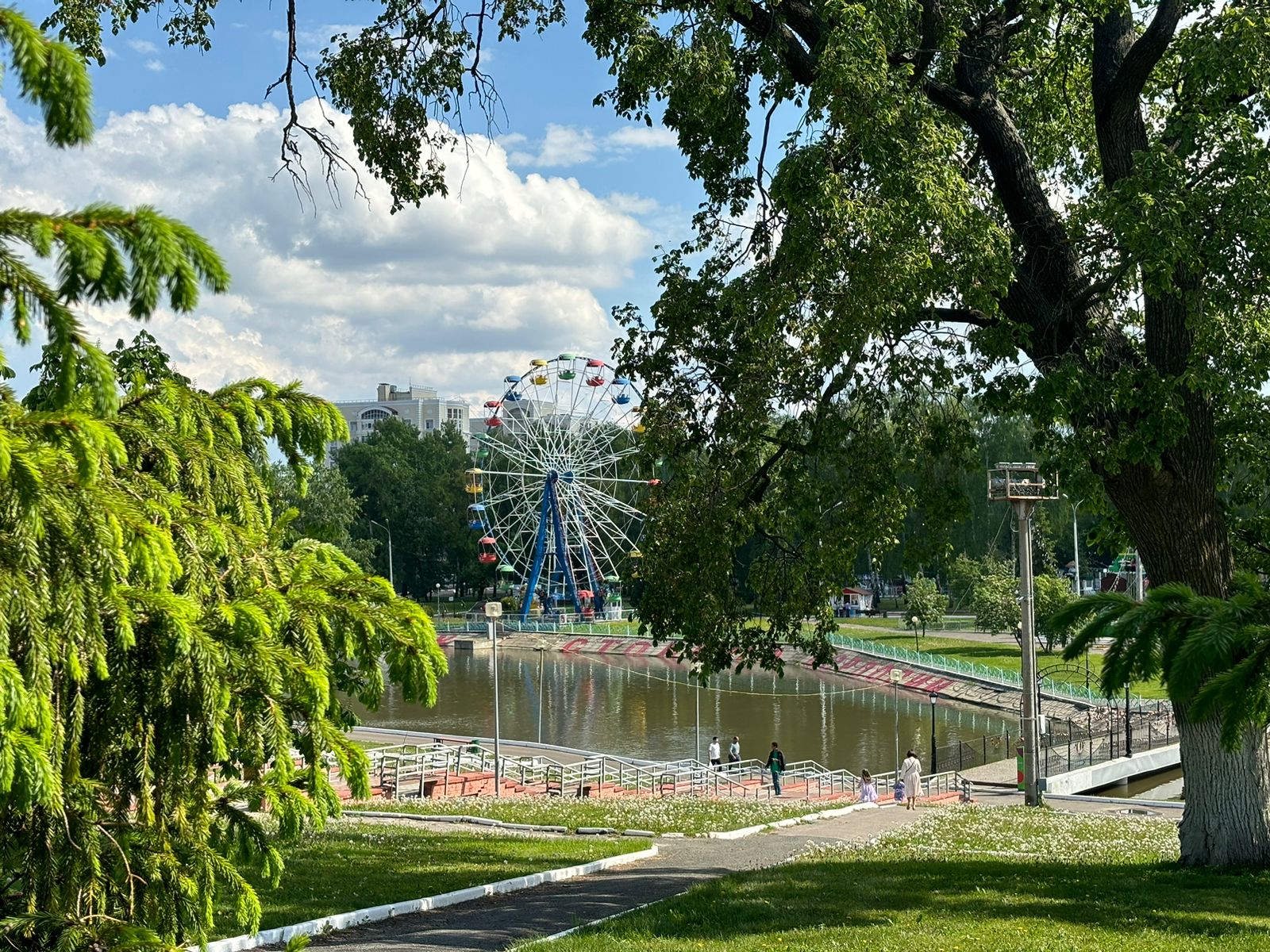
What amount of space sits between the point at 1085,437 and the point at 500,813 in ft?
37.5

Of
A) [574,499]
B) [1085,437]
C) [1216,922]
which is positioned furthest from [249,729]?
[574,499]

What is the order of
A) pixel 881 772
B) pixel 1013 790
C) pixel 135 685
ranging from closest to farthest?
pixel 135 685, pixel 1013 790, pixel 881 772

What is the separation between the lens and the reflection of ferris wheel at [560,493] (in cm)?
6762

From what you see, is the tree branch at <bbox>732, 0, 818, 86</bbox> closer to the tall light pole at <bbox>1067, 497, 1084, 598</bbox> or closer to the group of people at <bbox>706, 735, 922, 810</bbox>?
the tall light pole at <bbox>1067, 497, 1084, 598</bbox>

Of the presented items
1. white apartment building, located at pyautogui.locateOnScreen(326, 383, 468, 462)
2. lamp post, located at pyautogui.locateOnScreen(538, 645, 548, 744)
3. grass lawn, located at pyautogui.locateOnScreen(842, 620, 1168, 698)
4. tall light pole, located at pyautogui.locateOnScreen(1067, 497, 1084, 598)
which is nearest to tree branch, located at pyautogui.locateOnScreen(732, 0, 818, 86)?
tall light pole, located at pyautogui.locateOnScreen(1067, 497, 1084, 598)

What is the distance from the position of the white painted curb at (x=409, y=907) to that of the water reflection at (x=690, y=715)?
21338 millimetres

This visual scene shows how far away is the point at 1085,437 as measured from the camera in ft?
35.8

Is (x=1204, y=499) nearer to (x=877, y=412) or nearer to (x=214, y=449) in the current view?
(x=877, y=412)

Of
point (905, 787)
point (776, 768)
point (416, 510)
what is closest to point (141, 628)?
point (905, 787)

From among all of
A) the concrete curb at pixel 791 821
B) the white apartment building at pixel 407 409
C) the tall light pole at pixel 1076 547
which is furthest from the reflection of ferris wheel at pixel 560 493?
the white apartment building at pixel 407 409

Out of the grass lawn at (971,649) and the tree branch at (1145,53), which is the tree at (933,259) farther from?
the grass lawn at (971,649)

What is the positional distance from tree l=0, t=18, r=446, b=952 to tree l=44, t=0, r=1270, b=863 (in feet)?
18.8

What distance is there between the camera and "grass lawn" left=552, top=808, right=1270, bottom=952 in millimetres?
8445

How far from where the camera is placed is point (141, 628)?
183 inches
